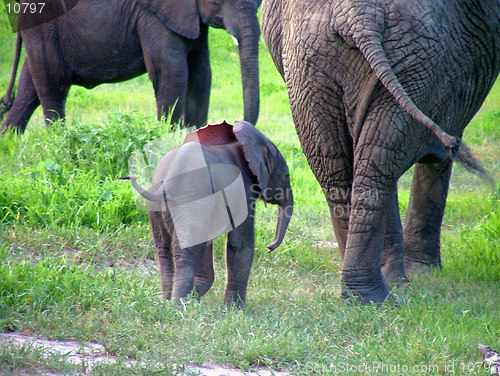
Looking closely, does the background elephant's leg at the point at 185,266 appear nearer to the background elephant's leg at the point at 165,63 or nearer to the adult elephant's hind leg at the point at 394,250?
the adult elephant's hind leg at the point at 394,250

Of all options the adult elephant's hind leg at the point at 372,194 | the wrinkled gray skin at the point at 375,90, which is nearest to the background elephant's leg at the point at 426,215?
the wrinkled gray skin at the point at 375,90

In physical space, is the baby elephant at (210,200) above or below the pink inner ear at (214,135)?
below

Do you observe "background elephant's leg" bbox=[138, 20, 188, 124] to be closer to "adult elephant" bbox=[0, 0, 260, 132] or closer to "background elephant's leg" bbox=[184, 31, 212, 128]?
"adult elephant" bbox=[0, 0, 260, 132]

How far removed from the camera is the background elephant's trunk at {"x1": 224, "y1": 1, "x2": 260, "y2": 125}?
23.4 feet

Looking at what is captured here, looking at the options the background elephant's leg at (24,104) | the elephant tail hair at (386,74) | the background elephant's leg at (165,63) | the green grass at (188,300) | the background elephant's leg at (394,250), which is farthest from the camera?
the background elephant's leg at (24,104)

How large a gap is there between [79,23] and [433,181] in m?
4.46

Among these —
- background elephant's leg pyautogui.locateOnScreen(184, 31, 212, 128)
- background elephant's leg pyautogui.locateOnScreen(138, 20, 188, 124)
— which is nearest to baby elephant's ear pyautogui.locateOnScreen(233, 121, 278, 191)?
background elephant's leg pyautogui.locateOnScreen(138, 20, 188, 124)

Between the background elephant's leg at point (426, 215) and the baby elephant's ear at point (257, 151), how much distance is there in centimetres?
119

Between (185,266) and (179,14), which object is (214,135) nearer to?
(185,266)

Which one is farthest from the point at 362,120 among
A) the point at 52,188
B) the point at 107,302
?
the point at 52,188

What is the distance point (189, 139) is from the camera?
4223 millimetres

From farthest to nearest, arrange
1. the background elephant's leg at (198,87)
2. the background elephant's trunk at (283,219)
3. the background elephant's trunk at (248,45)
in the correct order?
the background elephant's leg at (198,87) → the background elephant's trunk at (248,45) → the background elephant's trunk at (283,219)

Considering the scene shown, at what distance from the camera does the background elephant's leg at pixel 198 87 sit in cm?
822

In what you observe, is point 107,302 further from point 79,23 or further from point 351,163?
point 79,23
